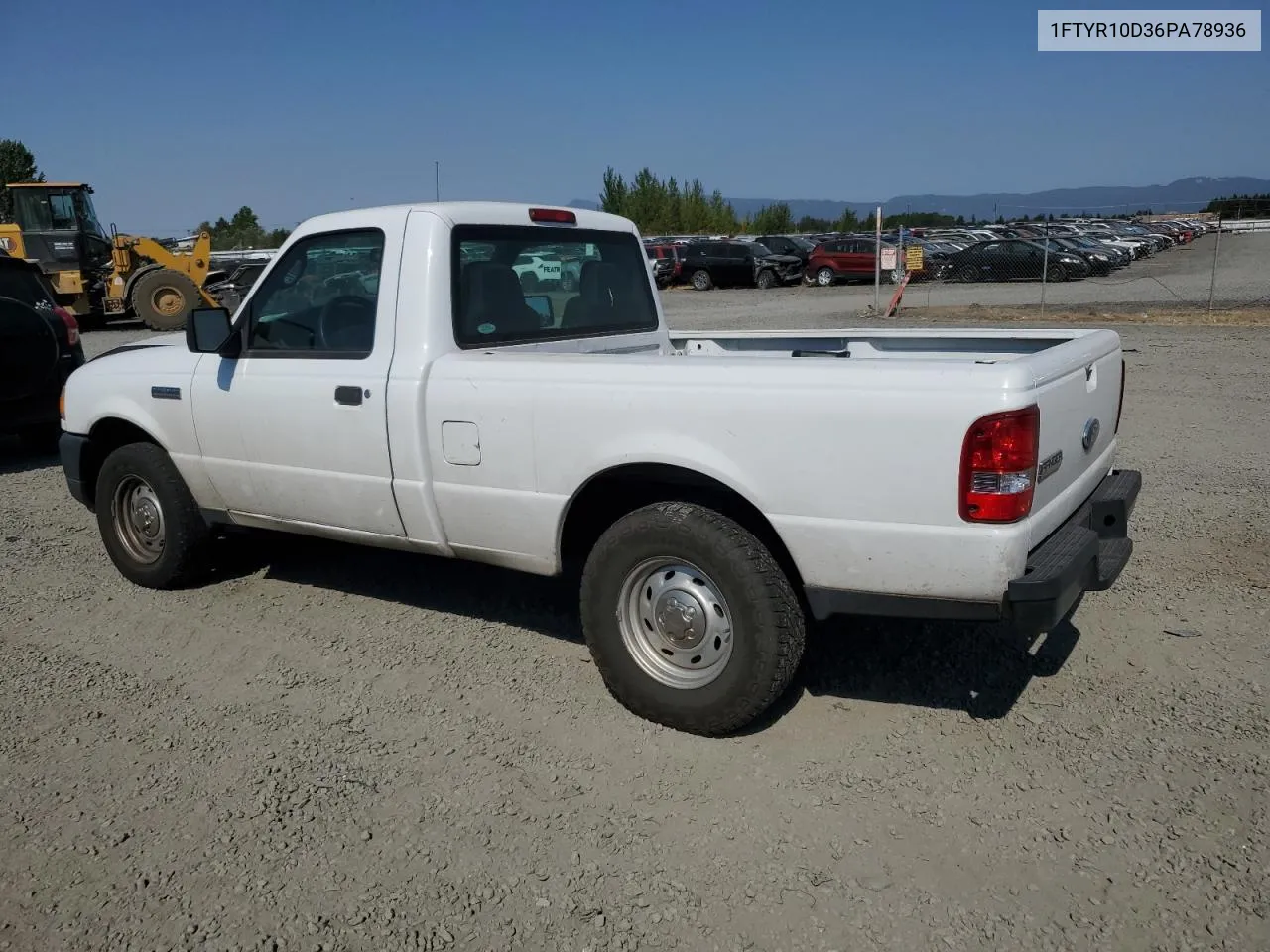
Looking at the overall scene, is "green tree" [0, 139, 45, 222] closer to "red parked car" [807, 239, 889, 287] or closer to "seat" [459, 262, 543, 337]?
"red parked car" [807, 239, 889, 287]

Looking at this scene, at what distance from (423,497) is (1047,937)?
8.93 feet

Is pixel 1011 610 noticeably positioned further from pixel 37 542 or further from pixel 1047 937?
pixel 37 542

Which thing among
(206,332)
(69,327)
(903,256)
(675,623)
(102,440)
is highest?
(206,332)

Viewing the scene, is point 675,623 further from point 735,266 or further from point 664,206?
point 664,206

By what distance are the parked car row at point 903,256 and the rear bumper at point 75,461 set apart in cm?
2089

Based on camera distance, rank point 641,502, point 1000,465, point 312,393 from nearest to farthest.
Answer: point 1000,465 → point 641,502 → point 312,393

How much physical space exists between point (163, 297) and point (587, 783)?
70.1ft

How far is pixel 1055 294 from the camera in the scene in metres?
25.5

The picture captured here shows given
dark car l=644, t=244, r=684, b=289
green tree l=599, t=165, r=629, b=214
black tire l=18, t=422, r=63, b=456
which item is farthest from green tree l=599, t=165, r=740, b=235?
black tire l=18, t=422, r=63, b=456

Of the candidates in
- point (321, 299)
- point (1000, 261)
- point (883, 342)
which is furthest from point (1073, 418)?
point (1000, 261)

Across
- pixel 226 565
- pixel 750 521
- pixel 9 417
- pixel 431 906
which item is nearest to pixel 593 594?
pixel 750 521

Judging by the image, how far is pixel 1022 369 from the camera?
3.16m

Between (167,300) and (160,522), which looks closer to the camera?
(160,522)

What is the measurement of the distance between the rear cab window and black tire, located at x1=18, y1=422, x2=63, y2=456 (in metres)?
6.63
